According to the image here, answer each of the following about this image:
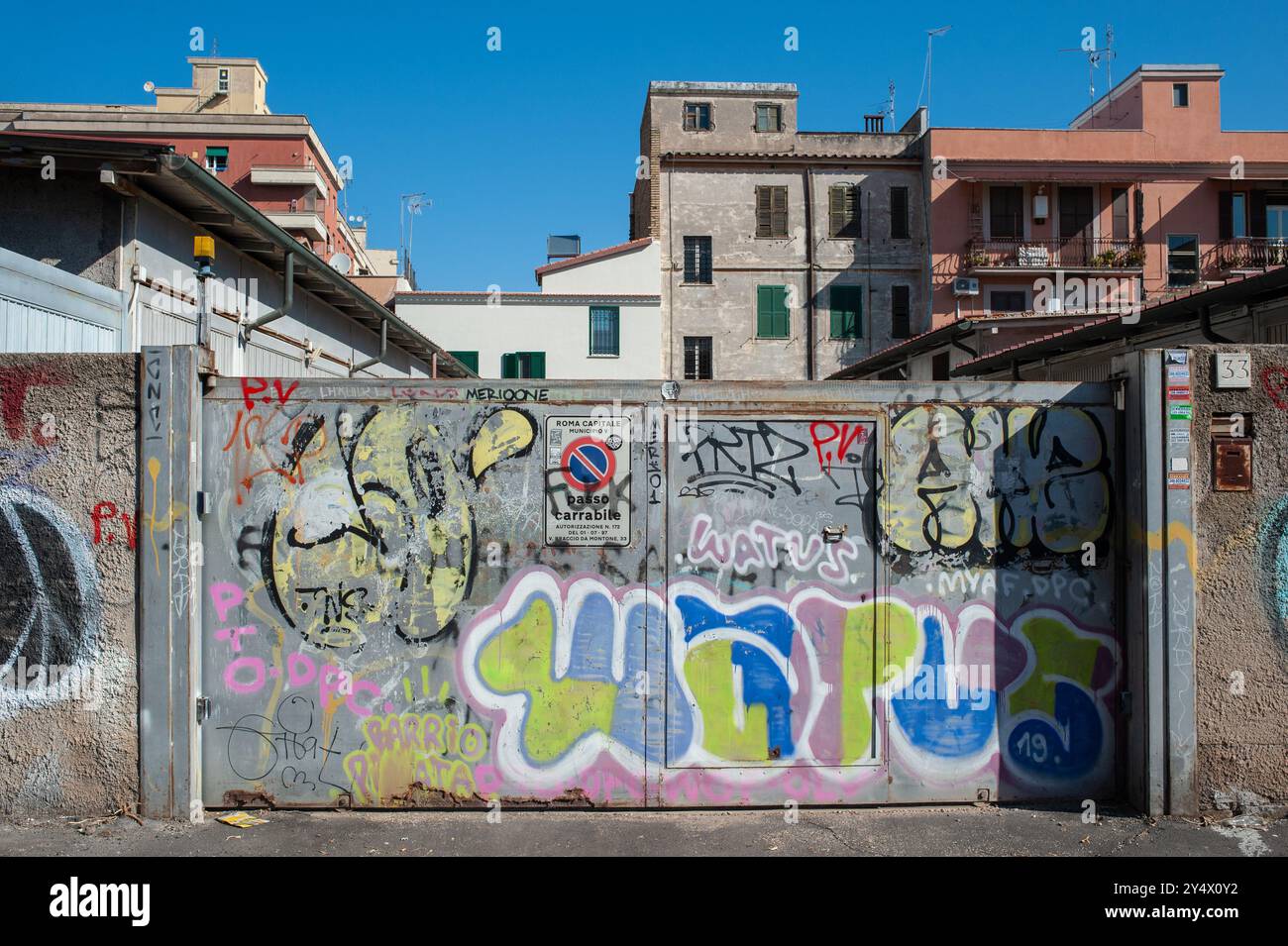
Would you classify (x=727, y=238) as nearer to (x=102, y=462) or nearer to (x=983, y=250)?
(x=983, y=250)

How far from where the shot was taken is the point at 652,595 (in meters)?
4.99

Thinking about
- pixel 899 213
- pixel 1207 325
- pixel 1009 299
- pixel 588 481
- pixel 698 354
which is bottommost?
pixel 588 481

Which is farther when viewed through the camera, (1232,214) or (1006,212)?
(1006,212)

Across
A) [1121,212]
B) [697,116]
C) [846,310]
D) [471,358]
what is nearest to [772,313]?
[846,310]

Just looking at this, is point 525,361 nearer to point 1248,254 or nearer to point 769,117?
point 769,117

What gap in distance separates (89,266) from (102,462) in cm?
476

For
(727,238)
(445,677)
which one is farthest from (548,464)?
(727,238)

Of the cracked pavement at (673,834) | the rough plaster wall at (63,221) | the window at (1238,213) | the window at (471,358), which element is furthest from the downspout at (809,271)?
the cracked pavement at (673,834)

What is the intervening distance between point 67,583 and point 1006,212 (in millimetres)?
32084

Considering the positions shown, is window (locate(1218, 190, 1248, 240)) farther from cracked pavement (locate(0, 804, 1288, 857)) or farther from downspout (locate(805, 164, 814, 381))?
cracked pavement (locate(0, 804, 1288, 857))

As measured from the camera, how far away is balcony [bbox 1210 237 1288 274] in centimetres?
2961

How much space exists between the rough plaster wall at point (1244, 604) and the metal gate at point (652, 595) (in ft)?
1.63

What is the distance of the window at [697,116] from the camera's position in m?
32.5

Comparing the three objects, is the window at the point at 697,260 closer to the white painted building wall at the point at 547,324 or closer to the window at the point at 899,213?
the white painted building wall at the point at 547,324
